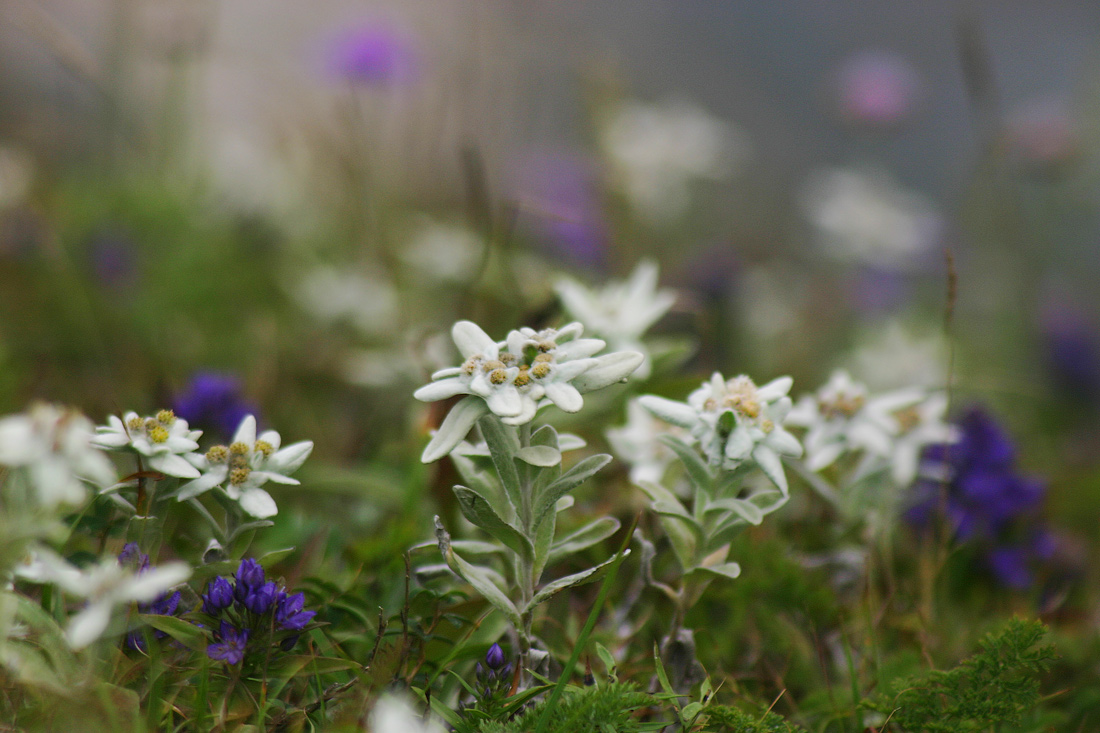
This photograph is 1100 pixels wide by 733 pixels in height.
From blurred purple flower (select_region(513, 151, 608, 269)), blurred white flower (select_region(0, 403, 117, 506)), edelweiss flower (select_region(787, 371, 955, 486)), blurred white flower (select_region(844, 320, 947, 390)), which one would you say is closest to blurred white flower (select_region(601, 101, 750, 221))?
blurred purple flower (select_region(513, 151, 608, 269))

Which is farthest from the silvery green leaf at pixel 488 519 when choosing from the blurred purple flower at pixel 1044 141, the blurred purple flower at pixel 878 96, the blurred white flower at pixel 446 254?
the blurred purple flower at pixel 878 96

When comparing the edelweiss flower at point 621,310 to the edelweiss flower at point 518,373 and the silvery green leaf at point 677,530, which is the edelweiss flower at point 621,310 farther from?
the edelweiss flower at point 518,373

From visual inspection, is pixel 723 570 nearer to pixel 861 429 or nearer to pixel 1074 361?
pixel 861 429

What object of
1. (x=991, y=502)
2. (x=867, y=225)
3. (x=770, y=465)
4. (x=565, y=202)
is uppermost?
(x=770, y=465)

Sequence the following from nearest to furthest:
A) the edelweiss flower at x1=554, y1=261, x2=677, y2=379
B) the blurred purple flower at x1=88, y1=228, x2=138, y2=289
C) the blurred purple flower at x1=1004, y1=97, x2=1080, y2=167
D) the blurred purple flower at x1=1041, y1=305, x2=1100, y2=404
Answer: the edelweiss flower at x1=554, y1=261, x2=677, y2=379, the blurred purple flower at x1=88, y1=228, x2=138, y2=289, the blurred purple flower at x1=1041, y1=305, x2=1100, y2=404, the blurred purple flower at x1=1004, y1=97, x2=1080, y2=167

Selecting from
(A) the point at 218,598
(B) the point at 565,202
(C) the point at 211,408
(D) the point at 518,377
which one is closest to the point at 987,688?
(D) the point at 518,377

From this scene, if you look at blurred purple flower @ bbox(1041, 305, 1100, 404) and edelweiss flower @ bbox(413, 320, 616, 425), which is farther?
blurred purple flower @ bbox(1041, 305, 1100, 404)

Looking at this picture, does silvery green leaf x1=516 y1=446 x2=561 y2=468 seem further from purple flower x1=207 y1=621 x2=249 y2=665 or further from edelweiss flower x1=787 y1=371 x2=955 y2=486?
edelweiss flower x1=787 y1=371 x2=955 y2=486
